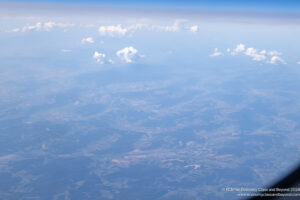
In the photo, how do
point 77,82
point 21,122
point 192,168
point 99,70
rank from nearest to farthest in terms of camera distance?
point 192,168 < point 21,122 < point 77,82 < point 99,70

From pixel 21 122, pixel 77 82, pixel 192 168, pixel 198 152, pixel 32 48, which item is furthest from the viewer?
pixel 32 48

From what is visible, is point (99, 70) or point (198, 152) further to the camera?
point (99, 70)

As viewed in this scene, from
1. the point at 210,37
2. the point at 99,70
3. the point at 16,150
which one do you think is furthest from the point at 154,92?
the point at 210,37

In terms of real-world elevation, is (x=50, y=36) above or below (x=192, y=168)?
above

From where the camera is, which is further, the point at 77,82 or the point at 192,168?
the point at 77,82

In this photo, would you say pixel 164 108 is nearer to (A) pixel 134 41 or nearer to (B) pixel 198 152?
(B) pixel 198 152

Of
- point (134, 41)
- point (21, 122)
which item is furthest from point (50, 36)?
point (21, 122)

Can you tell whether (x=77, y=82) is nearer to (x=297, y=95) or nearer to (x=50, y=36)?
(x=297, y=95)

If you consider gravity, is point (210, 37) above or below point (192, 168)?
above

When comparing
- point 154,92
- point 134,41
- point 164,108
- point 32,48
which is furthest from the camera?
point 134,41
